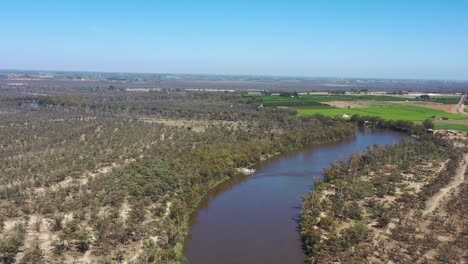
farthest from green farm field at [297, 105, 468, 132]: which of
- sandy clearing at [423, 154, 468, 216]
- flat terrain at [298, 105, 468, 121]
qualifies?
sandy clearing at [423, 154, 468, 216]

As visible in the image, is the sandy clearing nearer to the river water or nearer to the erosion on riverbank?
the erosion on riverbank

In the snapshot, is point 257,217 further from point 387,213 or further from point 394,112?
point 394,112

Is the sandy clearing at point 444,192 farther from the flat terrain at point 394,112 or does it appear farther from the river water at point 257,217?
the flat terrain at point 394,112

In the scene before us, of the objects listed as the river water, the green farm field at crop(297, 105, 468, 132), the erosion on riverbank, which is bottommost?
the river water

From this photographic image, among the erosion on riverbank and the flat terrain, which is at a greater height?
the flat terrain

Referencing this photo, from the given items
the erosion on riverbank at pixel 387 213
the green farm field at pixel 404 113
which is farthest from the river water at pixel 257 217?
the green farm field at pixel 404 113

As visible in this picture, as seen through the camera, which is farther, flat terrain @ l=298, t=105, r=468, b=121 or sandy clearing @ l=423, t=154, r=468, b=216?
flat terrain @ l=298, t=105, r=468, b=121
